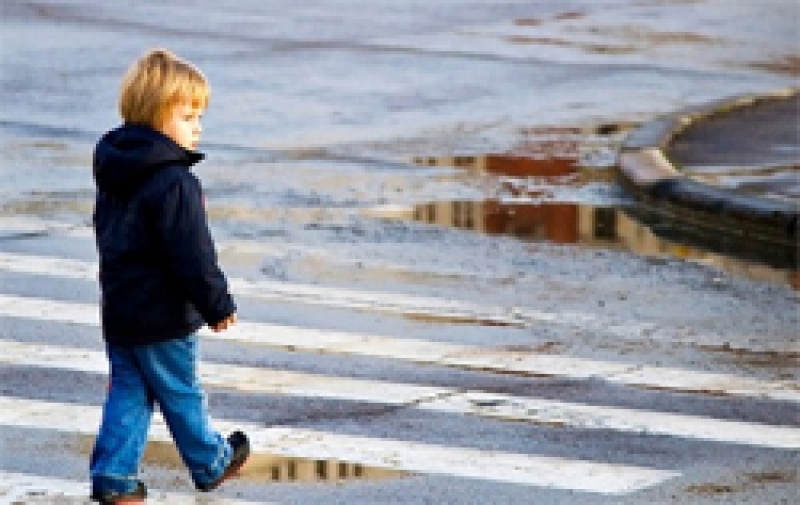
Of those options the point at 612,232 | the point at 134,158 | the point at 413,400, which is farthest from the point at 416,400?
the point at 612,232

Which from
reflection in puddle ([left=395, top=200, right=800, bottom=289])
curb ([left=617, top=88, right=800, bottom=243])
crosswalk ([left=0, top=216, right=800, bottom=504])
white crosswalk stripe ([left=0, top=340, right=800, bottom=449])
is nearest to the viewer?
crosswalk ([left=0, top=216, right=800, bottom=504])

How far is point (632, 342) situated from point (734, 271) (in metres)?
2.00

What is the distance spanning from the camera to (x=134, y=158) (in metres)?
6.59

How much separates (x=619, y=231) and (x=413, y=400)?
4.35 metres

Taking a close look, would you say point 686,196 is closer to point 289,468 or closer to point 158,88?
point 289,468

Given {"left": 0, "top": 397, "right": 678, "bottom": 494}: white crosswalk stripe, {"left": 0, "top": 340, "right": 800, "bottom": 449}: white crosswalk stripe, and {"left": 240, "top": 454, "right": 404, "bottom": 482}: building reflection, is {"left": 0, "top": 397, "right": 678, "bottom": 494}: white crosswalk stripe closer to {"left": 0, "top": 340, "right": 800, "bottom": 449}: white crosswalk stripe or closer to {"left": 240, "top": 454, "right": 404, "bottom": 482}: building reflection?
{"left": 240, "top": 454, "right": 404, "bottom": 482}: building reflection

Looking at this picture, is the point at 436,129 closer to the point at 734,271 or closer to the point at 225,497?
the point at 734,271

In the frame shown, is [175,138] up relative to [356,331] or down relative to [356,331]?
up

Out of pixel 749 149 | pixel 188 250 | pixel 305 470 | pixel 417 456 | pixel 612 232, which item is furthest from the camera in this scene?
pixel 749 149

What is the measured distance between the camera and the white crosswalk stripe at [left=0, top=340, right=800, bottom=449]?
8.41m

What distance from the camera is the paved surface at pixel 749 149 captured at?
46.3 feet

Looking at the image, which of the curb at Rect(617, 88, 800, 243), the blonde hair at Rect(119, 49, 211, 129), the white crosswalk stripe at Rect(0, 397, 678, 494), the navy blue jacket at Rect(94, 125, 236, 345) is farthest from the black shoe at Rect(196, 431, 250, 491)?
the curb at Rect(617, 88, 800, 243)

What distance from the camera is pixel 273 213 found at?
42.2 ft

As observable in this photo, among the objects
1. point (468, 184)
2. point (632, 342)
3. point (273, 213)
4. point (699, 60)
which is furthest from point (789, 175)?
point (699, 60)
